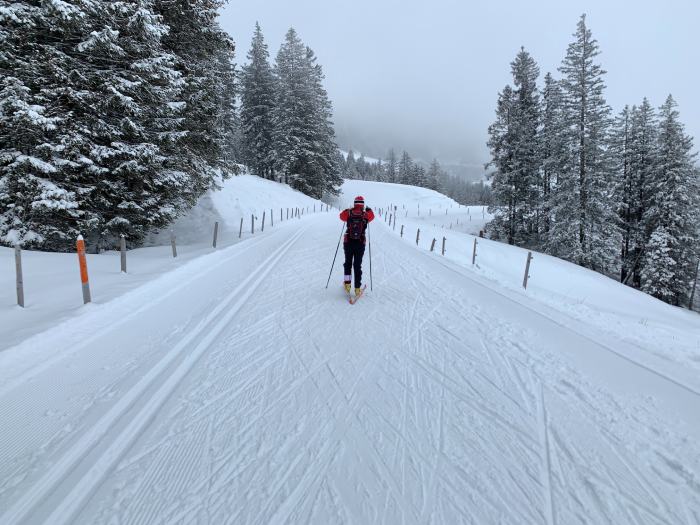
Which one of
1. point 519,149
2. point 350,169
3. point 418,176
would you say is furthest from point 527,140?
point 350,169

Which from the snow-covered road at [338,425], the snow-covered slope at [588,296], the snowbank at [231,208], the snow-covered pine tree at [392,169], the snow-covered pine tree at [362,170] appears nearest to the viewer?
the snow-covered road at [338,425]

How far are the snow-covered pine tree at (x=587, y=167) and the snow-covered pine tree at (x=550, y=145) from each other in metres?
0.82

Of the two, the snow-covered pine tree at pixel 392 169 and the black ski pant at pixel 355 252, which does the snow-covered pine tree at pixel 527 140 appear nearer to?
the black ski pant at pixel 355 252

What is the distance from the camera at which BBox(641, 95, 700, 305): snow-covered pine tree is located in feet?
77.4

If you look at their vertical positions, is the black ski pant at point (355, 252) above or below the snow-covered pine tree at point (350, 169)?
below

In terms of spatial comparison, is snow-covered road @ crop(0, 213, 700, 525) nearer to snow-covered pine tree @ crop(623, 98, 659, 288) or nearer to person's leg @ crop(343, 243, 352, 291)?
person's leg @ crop(343, 243, 352, 291)

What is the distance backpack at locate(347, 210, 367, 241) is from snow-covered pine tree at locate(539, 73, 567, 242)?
24644mm

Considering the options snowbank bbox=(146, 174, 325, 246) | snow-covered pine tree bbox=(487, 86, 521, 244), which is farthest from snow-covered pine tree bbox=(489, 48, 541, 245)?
snowbank bbox=(146, 174, 325, 246)

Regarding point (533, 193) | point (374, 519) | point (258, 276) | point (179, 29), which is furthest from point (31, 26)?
point (533, 193)

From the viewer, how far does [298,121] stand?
40875 millimetres

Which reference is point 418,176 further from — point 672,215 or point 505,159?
point 672,215

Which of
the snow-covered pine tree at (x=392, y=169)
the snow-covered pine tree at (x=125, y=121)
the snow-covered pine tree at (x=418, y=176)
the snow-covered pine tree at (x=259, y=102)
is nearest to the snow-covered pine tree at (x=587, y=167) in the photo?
the snow-covered pine tree at (x=125, y=121)

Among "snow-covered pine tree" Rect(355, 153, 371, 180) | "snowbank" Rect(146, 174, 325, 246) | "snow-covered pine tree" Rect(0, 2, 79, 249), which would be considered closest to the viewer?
"snow-covered pine tree" Rect(0, 2, 79, 249)

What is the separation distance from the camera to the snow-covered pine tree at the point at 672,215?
23594 millimetres
